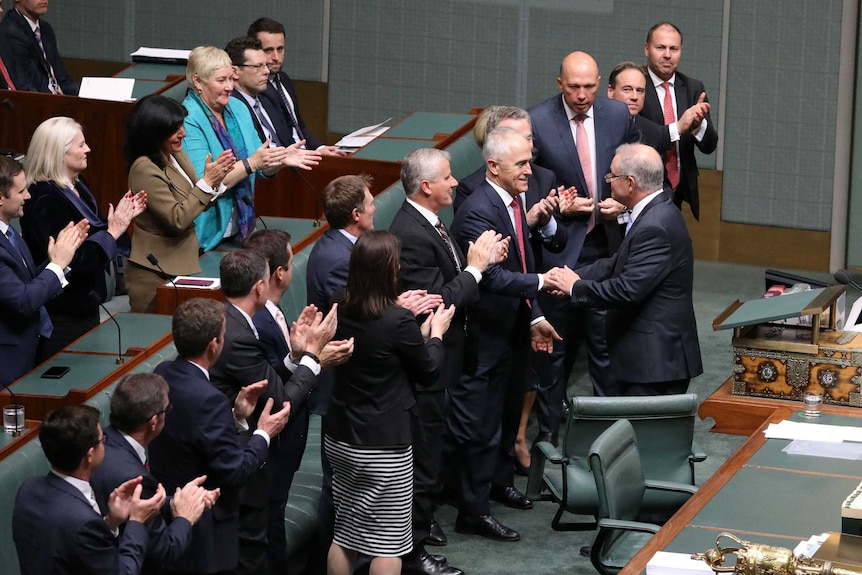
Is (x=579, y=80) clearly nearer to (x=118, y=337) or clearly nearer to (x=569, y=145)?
(x=569, y=145)

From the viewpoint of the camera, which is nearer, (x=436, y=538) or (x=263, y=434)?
(x=263, y=434)

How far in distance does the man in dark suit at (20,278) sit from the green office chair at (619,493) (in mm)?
1791

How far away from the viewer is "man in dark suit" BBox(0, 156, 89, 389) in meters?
4.32

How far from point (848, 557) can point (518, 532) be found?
2.45m

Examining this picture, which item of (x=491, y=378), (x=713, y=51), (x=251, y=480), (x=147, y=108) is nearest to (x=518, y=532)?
(x=491, y=378)

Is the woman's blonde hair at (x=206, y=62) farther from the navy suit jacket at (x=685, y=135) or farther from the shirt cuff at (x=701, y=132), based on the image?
the shirt cuff at (x=701, y=132)

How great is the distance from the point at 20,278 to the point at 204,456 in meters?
0.99

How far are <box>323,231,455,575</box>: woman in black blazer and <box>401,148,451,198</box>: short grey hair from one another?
0.62 metres

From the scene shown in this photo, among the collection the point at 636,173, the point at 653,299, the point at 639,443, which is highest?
the point at 636,173

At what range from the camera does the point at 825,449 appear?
4438 millimetres

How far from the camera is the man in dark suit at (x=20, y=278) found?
4.32 meters

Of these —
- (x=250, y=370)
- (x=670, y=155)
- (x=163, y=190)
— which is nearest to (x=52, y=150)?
(x=163, y=190)

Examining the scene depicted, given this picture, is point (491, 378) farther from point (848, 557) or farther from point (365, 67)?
point (365, 67)

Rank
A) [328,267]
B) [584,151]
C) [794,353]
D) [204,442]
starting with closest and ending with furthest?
[204,442] < [328,267] < [794,353] < [584,151]
